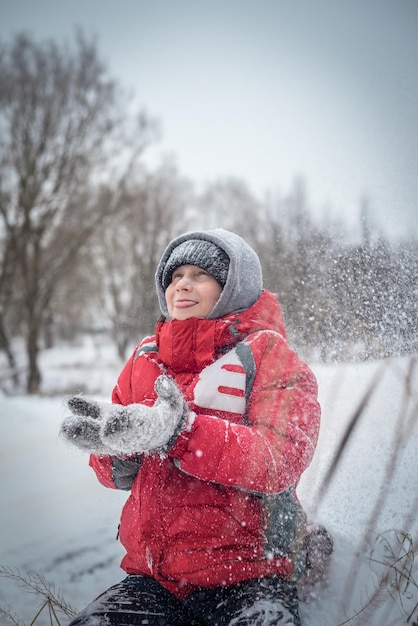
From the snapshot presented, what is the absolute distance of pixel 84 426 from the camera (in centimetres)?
86

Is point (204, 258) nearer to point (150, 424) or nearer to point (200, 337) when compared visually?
point (200, 337)

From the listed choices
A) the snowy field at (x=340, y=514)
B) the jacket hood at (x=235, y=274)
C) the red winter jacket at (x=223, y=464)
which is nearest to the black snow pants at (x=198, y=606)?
the red winter jacket at (x=223, y=464)

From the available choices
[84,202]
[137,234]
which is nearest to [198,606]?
[137,234]

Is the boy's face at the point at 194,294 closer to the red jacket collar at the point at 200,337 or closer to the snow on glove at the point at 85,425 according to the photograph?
the red jacket collar at the point at 200,337

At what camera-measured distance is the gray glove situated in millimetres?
825

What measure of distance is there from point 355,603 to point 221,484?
0.65 m

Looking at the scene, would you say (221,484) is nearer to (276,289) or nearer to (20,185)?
(276,289)

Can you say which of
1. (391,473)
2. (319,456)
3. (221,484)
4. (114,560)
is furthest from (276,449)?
(114,560)

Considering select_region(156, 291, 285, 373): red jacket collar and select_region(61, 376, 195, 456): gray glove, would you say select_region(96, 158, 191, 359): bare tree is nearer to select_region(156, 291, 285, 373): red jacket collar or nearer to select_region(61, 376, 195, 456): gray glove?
select_region(156, 291, 285, 373): red jacket collar

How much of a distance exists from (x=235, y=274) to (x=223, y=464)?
613 mm

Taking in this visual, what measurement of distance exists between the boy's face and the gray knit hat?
22mm

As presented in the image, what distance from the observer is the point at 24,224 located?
7.52 metres

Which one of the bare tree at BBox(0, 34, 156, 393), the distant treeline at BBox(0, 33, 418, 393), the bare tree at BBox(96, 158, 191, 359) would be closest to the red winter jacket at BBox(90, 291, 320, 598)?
the distant treeline at BBox(0, 33, 418, 393)

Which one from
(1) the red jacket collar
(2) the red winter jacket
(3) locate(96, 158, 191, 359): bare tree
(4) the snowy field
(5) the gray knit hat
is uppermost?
(3) locate(96, 158, 191, 359): bare tree
